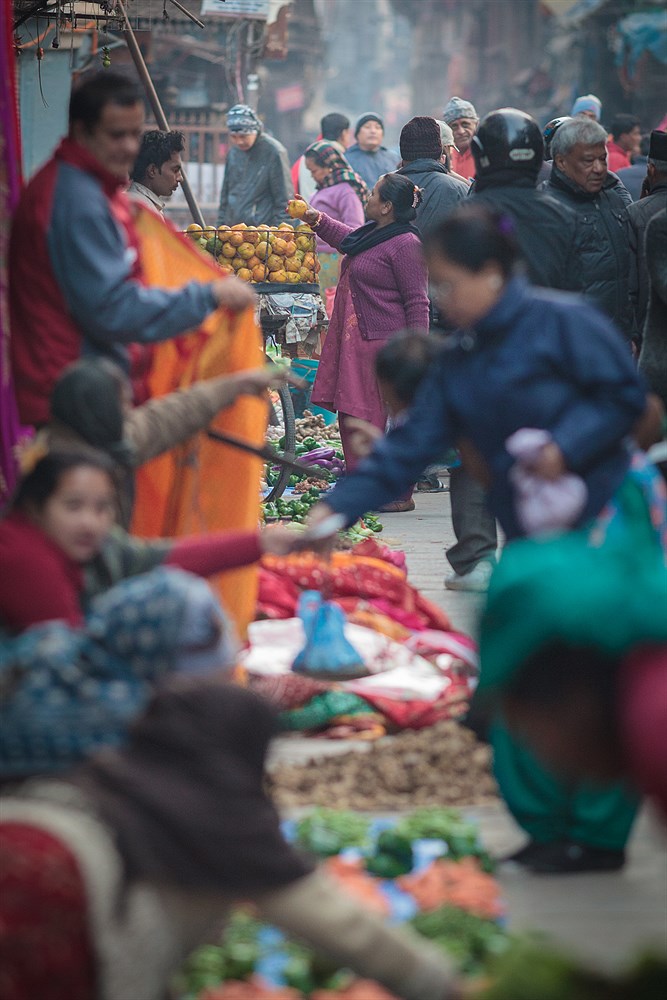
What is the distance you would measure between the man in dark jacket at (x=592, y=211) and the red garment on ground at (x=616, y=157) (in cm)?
690

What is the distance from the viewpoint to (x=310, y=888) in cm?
277

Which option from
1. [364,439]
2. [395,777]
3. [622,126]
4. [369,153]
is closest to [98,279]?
[364,439]

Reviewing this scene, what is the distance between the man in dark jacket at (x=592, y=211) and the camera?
7.20m

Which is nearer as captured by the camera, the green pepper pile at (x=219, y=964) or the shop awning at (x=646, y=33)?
the green pepper pile at (x=219, y=964)

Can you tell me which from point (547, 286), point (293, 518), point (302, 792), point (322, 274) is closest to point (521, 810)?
point (302, 792)

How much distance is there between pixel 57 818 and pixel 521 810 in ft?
5.91

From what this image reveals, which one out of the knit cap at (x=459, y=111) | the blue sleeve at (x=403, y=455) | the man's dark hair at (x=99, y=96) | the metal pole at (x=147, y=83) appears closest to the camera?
the blue sleeve at (x=403, y=455)

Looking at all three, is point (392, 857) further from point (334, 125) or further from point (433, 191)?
point (334, 125)

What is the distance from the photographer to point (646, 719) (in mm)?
1731

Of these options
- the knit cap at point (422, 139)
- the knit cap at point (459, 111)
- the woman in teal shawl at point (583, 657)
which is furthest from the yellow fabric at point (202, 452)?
the knit cap at point (459, 111)

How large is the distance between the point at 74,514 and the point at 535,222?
3.97 meters

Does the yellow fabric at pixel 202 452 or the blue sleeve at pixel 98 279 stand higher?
the blue sleeve at pixel 98 279

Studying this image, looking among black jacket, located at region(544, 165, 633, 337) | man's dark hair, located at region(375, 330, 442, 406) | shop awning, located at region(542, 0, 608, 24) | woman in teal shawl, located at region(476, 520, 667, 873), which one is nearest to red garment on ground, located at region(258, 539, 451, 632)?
black jacket, located at region(544, 165, 633, 337)

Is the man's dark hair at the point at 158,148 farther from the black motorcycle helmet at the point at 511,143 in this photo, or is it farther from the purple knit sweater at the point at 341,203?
the purple knit sweater at the point at 341,203
